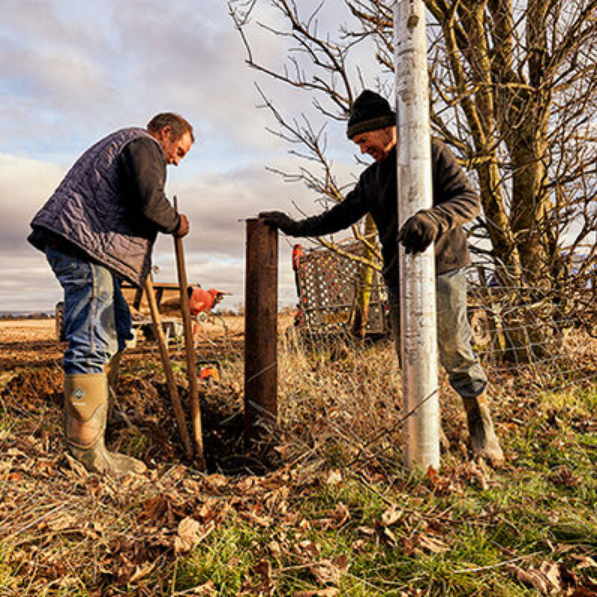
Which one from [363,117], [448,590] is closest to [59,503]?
[448,590]

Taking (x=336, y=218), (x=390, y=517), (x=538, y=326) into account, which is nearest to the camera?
(x=390, y=517)

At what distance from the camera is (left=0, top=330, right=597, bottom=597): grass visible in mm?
1836

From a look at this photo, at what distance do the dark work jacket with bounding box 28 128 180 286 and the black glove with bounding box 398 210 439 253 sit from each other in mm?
1455

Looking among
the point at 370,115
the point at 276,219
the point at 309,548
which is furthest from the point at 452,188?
the point at 309,548

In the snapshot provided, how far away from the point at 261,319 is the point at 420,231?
1.20 meters

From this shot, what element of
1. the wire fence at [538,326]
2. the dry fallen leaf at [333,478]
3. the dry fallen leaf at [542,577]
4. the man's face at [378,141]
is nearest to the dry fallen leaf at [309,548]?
Answer: the dry fallen leaf at [333,478]

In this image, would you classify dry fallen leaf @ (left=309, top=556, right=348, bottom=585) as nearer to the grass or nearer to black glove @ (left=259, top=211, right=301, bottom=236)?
the grass

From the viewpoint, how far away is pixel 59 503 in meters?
2.31

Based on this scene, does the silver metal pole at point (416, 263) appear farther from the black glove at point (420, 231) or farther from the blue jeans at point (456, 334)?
the blue jeans at point (456, 334)

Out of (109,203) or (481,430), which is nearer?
(109,203)

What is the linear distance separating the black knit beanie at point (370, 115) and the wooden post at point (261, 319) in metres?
0.84

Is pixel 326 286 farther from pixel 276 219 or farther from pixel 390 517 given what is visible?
pixel 390 517

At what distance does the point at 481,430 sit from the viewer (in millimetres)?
3043

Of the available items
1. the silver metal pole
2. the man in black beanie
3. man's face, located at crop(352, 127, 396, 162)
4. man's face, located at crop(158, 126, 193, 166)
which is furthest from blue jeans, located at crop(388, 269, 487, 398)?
man's face, located at crop(158, 126, 193, 166)
